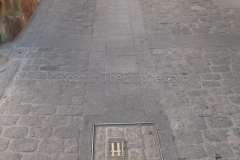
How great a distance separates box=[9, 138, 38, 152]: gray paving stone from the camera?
3.05 m

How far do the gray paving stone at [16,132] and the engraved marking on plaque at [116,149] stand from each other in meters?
1.24

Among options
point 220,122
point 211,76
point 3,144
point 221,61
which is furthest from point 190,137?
point 3,144

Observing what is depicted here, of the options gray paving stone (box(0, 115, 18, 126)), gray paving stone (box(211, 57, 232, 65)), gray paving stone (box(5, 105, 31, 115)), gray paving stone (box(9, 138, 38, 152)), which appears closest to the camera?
gray paving stone (box(9, 138, 38, 152))

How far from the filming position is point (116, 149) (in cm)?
306

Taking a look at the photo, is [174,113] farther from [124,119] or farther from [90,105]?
[90,105]

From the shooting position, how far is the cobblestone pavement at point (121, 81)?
3188mm

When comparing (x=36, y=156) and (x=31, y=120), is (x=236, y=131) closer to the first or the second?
(x=36, y=156)

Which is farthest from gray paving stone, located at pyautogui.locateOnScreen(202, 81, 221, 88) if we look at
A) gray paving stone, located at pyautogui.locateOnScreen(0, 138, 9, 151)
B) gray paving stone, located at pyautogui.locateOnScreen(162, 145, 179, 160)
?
gray paving stone, located at pyautogui.locateOnScreen(0, 138, 9, 151)

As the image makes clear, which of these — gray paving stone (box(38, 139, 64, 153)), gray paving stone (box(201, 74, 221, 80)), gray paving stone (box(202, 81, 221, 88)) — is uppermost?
gray paving stone (box(201, 74, 221, 80))

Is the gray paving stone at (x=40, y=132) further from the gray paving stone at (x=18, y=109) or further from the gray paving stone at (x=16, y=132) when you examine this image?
the gray paving stone at (x=18, y=109)

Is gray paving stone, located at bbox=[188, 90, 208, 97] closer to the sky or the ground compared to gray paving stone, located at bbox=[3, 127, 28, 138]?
closer to the sky

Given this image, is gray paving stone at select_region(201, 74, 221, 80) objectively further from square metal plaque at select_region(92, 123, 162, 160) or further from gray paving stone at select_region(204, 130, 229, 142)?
square metal plaque at select_region(92, 123, 162, 160)

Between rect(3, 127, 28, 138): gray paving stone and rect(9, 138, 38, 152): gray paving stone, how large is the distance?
8cm

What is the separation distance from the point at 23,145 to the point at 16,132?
266mm
